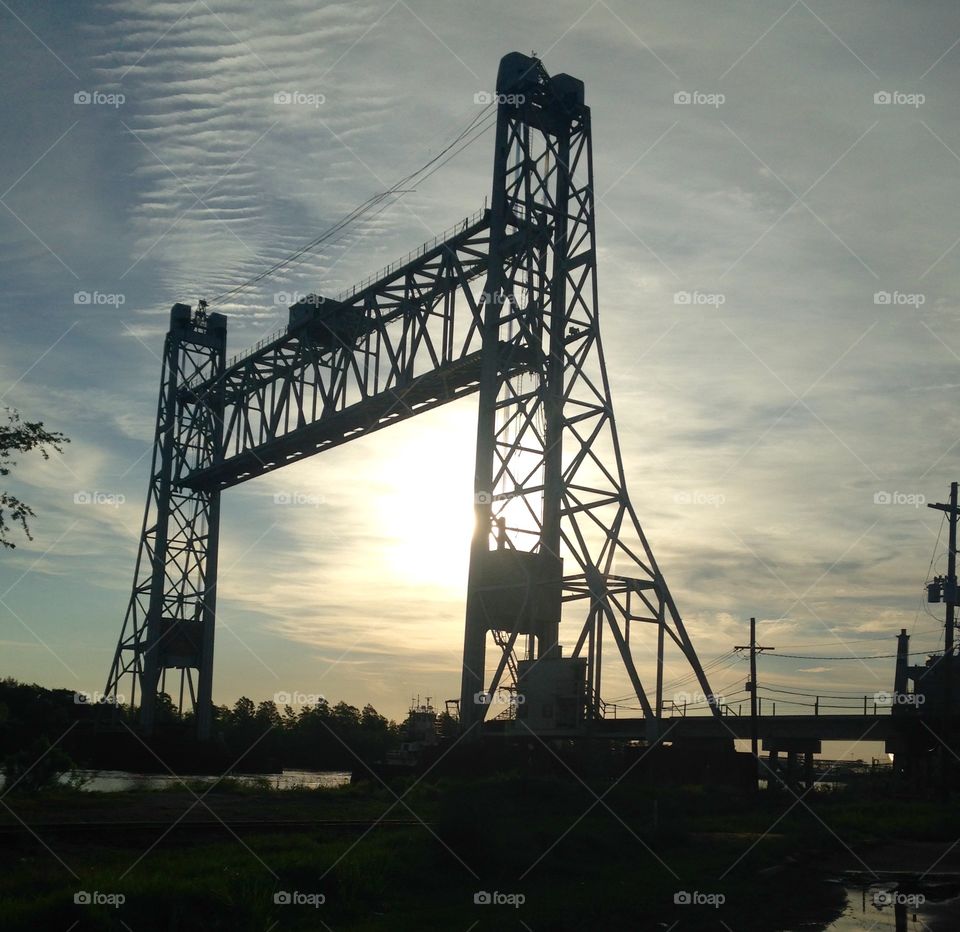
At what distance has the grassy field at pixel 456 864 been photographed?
13352 millimetres

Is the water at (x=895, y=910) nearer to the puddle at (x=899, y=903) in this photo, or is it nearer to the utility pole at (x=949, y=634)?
the puddle at (x=899, y=903)

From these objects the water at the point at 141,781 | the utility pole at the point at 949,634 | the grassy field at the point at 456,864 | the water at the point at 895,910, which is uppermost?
the utility pole at the point at 949,634

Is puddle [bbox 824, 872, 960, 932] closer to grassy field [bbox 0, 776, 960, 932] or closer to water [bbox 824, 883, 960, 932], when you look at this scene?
water [bbox 824, 883, 960, 932]

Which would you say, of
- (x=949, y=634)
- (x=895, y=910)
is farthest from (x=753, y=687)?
(x=895, y=910)

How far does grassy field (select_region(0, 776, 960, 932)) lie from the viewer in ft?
43.8

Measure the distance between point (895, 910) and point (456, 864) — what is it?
21.0ft

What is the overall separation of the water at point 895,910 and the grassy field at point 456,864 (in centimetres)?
43

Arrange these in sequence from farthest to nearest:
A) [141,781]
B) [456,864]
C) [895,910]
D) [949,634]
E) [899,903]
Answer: [141,781]
[949,634]
[456,864]
[899,903]
[895,910]

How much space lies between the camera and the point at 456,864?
17000mm

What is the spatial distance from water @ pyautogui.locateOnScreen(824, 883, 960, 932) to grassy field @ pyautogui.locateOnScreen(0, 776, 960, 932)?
0.43m

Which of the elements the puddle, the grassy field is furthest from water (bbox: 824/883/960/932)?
the grassy field

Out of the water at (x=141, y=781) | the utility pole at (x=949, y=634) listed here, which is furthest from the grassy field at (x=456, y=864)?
the water at (x=141, y=781)

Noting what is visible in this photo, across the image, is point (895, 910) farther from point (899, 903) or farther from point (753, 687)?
point (753, 687)

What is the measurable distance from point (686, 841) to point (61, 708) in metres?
11.5
